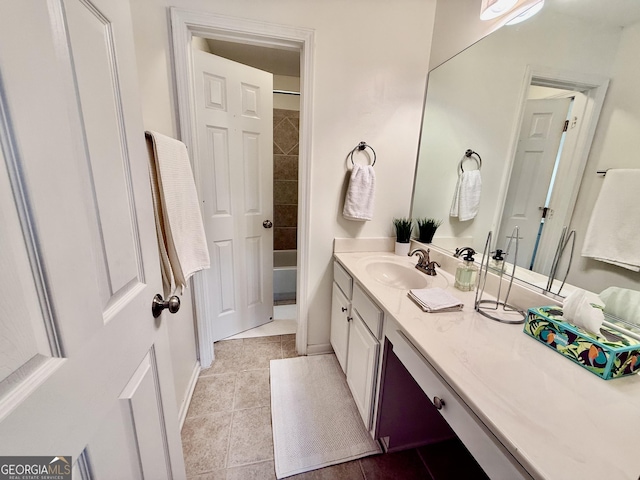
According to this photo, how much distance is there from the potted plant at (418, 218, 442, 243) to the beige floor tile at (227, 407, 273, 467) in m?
1.40

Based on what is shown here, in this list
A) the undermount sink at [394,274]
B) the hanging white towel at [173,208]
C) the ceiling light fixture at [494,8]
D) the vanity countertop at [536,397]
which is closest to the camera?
the vanity countertop at [536,397]

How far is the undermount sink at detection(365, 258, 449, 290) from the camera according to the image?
4.26 ft

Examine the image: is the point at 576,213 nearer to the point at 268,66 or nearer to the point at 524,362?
the point at 524,362

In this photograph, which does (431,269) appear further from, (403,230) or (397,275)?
(403,230)

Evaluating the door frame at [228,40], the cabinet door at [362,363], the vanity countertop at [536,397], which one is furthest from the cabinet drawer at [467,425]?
the door frame at [228,40]

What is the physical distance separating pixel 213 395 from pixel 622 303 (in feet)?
6.19

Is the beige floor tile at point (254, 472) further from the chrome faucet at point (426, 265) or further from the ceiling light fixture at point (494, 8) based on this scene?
the ceiling light fixture at point (494, 8)

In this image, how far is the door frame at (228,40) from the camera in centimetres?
127

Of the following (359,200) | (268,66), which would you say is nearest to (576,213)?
(359,200)

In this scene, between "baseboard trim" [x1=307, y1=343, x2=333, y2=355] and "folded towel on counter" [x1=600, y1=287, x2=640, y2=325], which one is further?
"baseboard trim" [x1=307, y1=343, x2=333, y2=355]

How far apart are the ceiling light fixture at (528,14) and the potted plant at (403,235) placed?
1.04m

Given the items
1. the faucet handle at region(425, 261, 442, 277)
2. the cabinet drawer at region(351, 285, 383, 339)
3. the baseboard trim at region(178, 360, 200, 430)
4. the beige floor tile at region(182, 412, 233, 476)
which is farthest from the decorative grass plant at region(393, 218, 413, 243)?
the baseboard trim at region(178, 360, 200, 430)

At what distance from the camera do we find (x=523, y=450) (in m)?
0.46

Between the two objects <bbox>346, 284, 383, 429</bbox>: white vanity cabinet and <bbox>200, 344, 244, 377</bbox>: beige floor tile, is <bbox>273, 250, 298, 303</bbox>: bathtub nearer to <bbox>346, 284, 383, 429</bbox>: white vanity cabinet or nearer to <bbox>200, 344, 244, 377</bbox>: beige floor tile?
<bbox>200, 344, 244, 377</bbox>: beige floor tile
